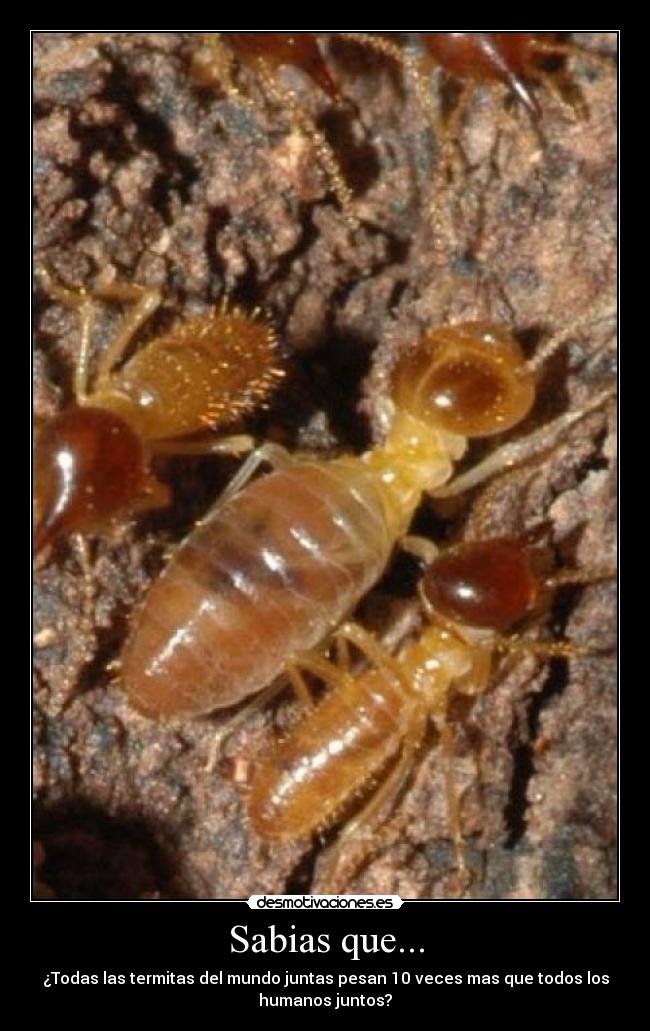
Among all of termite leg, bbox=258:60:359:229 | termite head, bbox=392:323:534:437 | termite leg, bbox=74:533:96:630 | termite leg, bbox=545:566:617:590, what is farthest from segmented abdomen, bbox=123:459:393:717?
termite leg, bbox=258:60:359:229

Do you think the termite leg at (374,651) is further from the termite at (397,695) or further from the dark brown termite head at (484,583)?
the dark brown termite head at (484,583)

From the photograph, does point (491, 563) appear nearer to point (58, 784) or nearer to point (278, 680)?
point (278, 680)

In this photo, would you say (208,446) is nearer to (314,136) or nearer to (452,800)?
(314,136)

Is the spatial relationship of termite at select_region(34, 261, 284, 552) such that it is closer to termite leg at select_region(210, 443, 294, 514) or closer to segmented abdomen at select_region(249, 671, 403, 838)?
termite leg at select_region(210, 443, 294, 514)

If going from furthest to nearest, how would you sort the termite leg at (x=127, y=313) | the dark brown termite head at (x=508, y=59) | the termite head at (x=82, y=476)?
1. the dark brown termite head at (x=508, y=59)
2. the termite leg at (x=127, y=313)
3. the termite head at (x=82, y=476)

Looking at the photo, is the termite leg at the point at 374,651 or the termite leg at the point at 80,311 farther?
the termite leg at the point at 374,651

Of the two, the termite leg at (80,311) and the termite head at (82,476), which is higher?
the termite leg at (80,311)

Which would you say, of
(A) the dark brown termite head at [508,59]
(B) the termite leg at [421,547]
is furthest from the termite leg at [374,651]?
(A) the dark brown termite head at [508,59]

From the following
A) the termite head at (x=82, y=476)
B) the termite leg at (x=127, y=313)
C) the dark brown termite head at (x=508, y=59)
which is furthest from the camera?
the dark brown termite head at (x=508, y=59)
